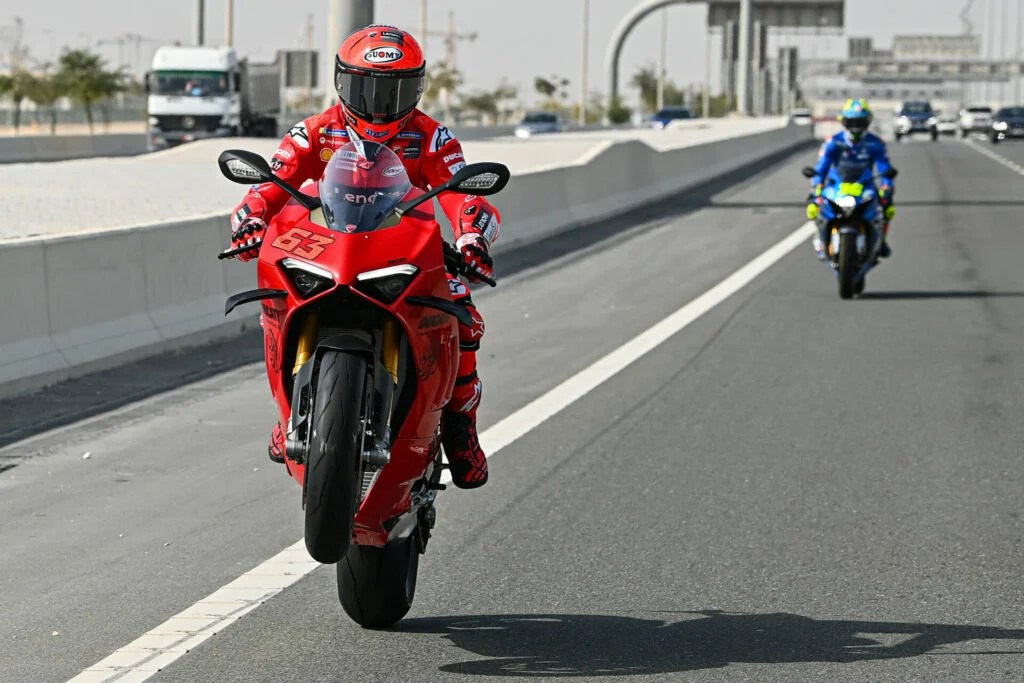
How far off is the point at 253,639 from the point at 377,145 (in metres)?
1.56

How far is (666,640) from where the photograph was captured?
18.9 ft

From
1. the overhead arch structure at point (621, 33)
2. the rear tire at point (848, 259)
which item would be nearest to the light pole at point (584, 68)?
the overhead arch structure at point (621, 33)

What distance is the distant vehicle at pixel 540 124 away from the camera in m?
82.5

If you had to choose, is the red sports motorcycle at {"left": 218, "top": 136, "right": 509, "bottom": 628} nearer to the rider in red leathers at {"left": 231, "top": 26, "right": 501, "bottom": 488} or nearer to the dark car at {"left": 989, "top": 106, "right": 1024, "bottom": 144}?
the rider in red leathers at {"left": 231, "top": 26, "right": 501, "bottom": 488}

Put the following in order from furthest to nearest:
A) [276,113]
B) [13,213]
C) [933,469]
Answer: [276,113]
[13,213]
[933,469]

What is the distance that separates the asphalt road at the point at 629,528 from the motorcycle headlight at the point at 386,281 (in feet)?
3.68

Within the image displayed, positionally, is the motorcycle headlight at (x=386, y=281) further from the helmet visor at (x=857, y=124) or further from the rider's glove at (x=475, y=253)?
the helmet visor at (x=857, y=124)

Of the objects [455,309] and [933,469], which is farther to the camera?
[933,469]

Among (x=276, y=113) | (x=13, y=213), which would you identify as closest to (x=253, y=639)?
(x=13, y=213)

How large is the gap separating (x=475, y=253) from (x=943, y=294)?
500 inches

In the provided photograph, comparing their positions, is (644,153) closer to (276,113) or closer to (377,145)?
(377,145)

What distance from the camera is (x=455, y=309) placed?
5.22 meters

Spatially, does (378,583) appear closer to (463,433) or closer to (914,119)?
(463,433)

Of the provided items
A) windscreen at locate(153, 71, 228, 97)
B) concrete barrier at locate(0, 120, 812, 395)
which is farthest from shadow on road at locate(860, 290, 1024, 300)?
windscreen at locate(153, 71, 228, 97)
